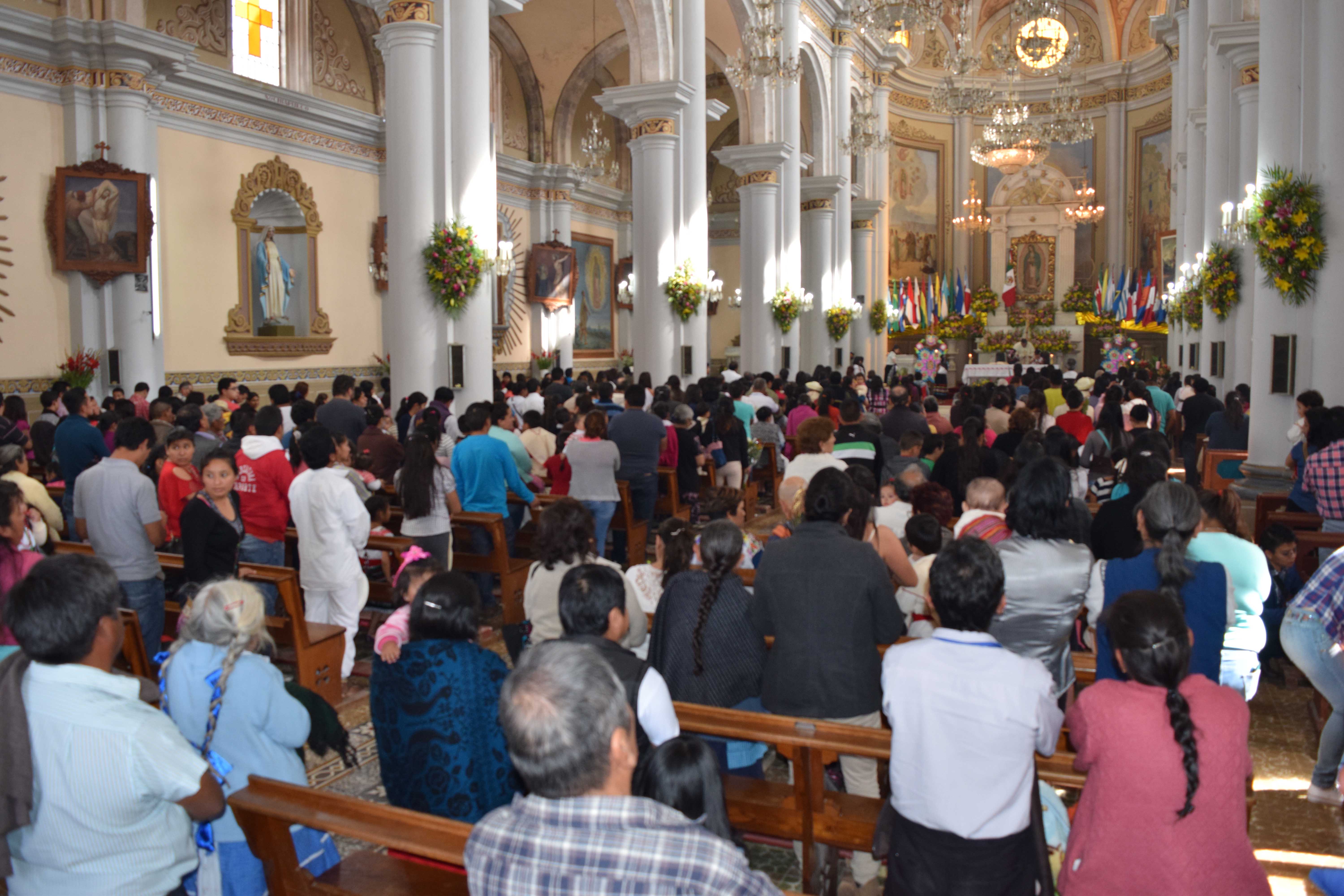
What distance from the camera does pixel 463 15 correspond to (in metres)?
10.8

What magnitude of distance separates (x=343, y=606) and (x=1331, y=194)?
27.2ft

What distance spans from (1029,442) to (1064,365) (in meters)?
22.7

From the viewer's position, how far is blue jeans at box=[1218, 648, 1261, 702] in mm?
4074

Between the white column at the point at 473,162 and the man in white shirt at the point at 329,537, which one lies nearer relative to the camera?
the man in white shirt at the point at 329,537

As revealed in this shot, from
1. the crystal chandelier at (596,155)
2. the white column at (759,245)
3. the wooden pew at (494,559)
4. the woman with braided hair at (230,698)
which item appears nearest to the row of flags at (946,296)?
the crystal chandelier at (596,155)

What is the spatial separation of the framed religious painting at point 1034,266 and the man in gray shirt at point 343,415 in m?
24.6

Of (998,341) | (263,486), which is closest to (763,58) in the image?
(263,486)

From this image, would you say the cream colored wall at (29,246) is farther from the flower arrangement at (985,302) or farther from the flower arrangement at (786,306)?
the flower arrangement at (985,302)

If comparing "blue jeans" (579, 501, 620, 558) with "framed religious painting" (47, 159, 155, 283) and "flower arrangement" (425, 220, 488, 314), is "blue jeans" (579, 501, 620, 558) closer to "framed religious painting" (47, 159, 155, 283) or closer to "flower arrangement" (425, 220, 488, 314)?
"flower arrangement" (425, 220, 488, 314)

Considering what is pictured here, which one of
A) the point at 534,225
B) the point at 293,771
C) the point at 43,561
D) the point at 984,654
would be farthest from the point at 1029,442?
the point at 534,225

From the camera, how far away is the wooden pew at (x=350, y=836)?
2574 mm

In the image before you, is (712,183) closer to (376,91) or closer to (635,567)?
(376,91)

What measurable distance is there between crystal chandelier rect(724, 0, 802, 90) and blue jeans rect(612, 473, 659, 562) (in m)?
6.16

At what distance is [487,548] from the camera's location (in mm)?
7320
